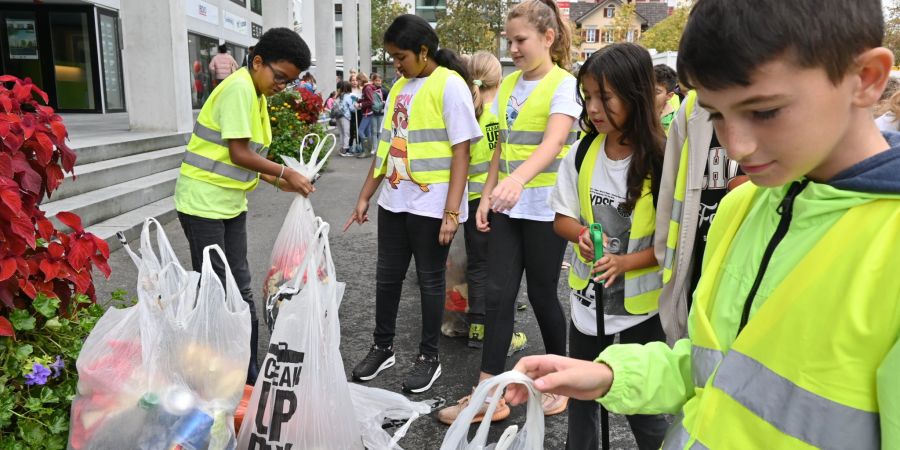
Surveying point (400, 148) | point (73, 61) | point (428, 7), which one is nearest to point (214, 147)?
point (400, 148)

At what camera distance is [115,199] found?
636cm

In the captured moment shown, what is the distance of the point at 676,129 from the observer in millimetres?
2072

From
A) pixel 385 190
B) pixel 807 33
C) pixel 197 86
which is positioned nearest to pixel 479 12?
pixel 197 86

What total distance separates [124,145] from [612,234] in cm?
734

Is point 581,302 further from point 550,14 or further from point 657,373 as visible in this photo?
point 550,14

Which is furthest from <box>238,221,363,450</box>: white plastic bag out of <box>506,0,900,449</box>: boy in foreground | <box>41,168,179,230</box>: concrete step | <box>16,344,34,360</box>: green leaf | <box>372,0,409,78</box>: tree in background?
<box>372,0,409,78</box>: tree in background

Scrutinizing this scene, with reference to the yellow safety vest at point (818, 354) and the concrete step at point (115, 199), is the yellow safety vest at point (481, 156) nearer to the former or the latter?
the yellow safety vest at point (818, 354)

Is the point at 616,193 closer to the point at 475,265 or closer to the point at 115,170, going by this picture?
the point at 475,265

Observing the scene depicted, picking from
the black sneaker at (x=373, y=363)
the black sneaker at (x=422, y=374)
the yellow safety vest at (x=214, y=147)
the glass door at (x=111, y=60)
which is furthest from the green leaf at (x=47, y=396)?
the glass door at (x=111, y=60)

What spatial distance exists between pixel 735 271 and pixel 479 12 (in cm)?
4073

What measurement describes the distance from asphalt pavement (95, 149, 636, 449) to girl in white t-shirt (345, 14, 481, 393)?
234mm

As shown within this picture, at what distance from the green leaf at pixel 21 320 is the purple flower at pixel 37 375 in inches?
5.1

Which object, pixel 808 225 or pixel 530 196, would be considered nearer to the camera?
pixel 808 225

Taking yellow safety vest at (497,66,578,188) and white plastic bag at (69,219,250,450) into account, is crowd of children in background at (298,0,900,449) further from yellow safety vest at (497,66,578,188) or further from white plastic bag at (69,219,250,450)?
white plastic bag at (69,219,250,450)
